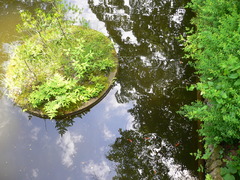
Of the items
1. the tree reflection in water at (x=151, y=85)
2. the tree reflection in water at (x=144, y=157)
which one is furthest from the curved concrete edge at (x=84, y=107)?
the tree reflection in water at (x=144, y=157)

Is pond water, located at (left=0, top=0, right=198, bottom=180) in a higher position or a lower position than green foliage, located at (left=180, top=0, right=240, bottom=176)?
lower

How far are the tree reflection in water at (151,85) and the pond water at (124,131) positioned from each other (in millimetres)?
21

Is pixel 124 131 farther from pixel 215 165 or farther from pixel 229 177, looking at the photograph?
pixel 229 177

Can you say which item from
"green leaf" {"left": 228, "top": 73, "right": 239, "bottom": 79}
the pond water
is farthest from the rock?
"green leaf" {"left": 228, "top": 73, "right": 239, "bottom": 79}

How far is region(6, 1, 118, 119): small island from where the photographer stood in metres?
4.99

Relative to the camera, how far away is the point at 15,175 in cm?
438

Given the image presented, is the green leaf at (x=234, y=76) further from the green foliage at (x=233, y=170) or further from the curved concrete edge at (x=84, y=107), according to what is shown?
the curved concrete edge at (x=84, y=107)

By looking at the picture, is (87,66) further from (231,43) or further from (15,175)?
(231,43)

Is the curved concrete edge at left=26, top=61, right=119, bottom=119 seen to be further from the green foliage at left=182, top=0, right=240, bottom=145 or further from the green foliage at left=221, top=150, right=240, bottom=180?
the green foliage at left=221, top=150, right=240, bottom=180

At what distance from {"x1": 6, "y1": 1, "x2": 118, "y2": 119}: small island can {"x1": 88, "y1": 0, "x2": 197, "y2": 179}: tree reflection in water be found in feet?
2.28

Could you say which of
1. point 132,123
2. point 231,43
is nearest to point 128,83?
point 132,123

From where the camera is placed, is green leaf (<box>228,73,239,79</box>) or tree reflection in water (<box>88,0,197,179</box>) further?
tree reflection in water (<box>88,0,197,179</box>)

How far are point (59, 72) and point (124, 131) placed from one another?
2511mm

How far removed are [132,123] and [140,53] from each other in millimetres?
2367
